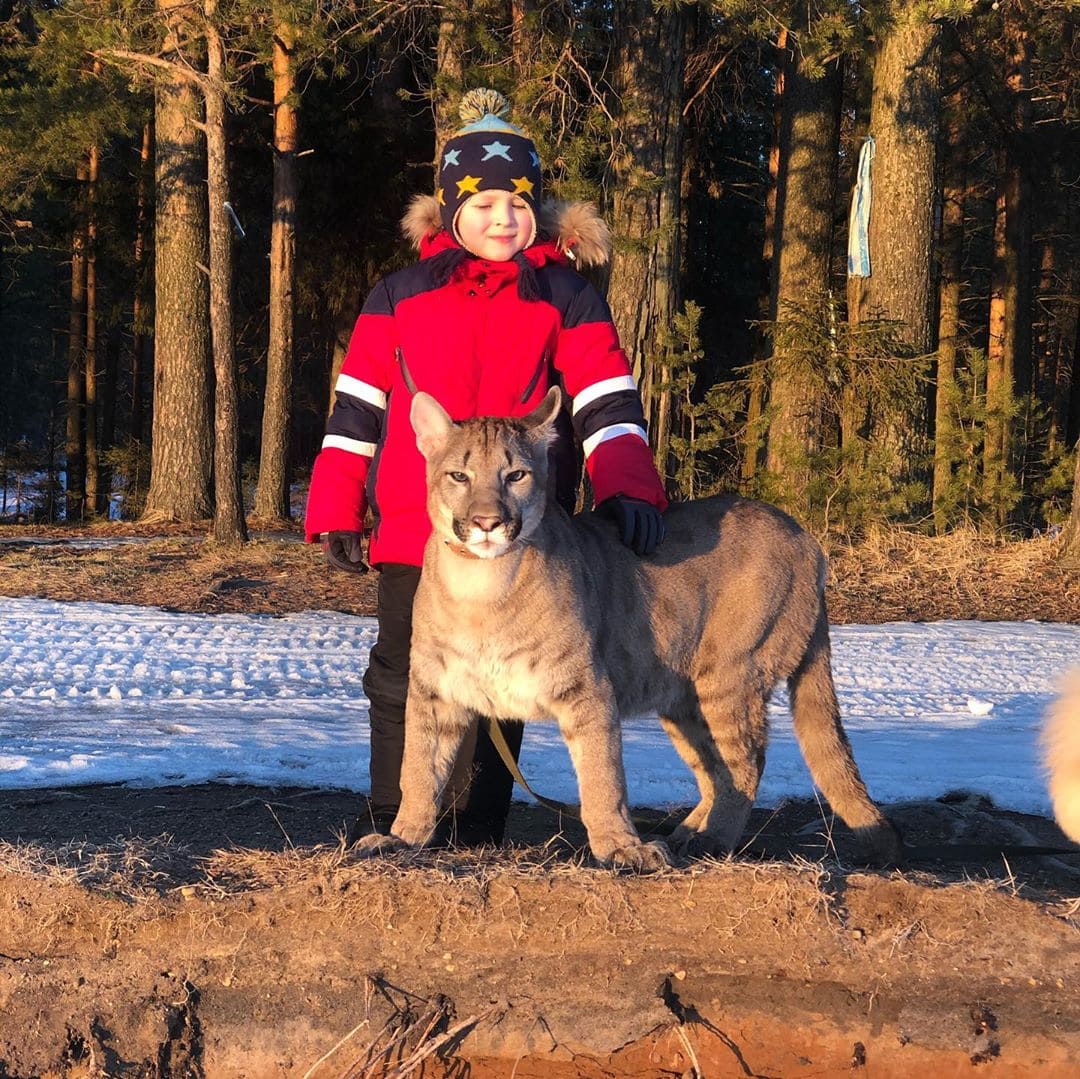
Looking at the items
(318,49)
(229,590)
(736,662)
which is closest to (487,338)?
(736,662)

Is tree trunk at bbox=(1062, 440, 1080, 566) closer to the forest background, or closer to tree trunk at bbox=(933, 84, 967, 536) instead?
the forest background

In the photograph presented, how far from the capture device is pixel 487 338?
5.32 m

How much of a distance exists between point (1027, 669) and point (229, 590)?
7.26 meters

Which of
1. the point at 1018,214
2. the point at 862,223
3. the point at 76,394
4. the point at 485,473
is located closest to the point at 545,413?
the point at 485,473

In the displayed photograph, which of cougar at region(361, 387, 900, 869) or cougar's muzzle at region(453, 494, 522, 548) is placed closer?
cougar's muzzle at region(453, 494, 522, 548)

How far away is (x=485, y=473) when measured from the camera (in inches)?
186

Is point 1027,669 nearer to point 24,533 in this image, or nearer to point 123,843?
point 123,843

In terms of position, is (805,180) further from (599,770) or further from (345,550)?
(599,770)

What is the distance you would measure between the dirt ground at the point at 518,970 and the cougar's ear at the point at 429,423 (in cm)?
144

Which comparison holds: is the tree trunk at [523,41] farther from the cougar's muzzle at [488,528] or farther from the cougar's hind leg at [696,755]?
the cougar's muzzle at [488,528]

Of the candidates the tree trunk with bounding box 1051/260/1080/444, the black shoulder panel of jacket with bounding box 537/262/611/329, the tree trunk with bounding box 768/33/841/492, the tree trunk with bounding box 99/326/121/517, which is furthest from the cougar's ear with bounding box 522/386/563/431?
the tree trunk with bounding box 1051/260/1080/444

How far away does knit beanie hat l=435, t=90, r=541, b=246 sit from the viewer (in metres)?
5.30

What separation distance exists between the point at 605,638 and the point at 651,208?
9813mm

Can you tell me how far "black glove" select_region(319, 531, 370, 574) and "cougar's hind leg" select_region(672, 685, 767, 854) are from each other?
4.83ft
